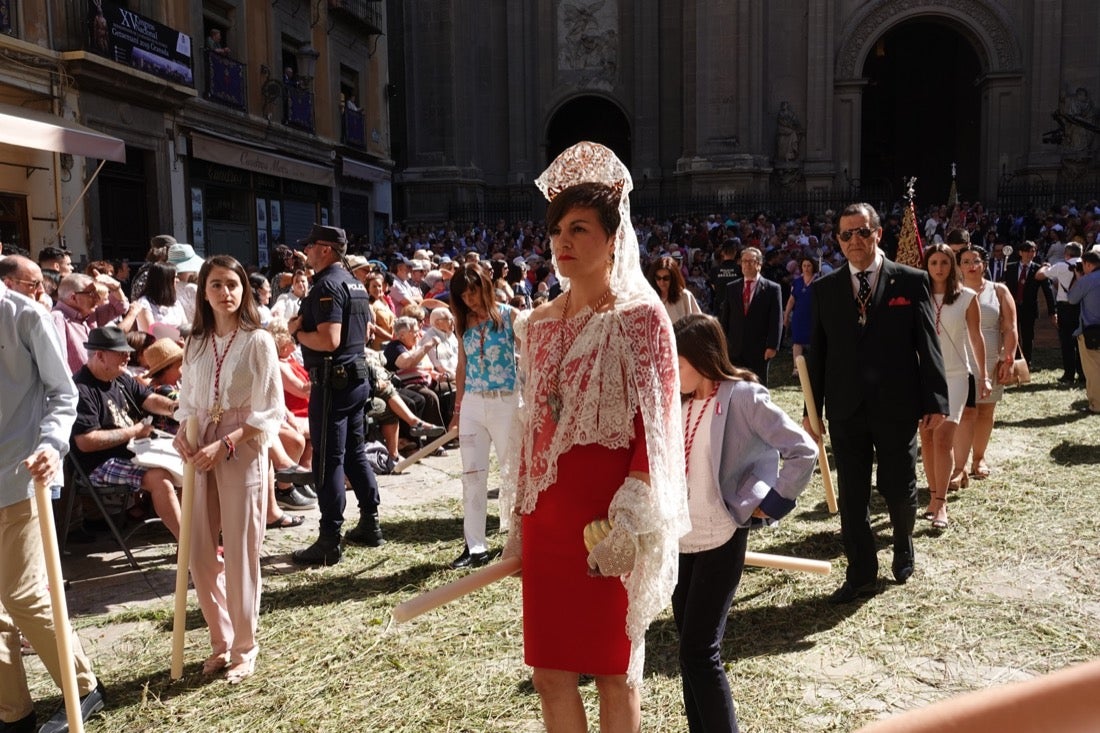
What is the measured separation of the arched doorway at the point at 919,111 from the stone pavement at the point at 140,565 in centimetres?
3192

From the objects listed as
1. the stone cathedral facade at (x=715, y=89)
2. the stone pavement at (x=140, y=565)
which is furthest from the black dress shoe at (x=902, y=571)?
the stone cathedral facade at (x=715, y=89)

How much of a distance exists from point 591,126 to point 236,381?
31416 mm

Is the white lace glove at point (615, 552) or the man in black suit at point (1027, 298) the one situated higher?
the man in black suit at point (1027, 298)

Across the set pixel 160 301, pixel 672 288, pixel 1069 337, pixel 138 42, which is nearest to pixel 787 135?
pixel 1069 337

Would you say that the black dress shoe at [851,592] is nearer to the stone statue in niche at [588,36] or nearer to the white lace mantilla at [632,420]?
the white lace mantilla at [632,420]

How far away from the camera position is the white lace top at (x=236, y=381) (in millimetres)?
4332

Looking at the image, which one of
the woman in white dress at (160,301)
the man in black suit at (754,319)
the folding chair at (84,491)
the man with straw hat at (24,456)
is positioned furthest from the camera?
the man in black suit at (754,319)

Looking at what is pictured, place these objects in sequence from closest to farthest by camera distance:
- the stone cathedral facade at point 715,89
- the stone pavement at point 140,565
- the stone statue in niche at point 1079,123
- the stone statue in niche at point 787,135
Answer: the stone pavement at point 140,565 < the stone statue in niche at point 1079,123 < the stone cathedral facade at point 715,89 < the stone statue in niche at point 787,135

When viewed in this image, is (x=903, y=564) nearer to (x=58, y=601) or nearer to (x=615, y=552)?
(x=615, y=552)

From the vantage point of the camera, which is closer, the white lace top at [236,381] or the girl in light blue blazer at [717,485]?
the girl in light blue blazer at [717,485]

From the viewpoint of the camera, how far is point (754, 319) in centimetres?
869

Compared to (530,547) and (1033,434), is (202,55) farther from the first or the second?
(530,547)

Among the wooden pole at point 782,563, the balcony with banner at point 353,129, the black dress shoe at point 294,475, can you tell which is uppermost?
the balcony with banner at point 353,129

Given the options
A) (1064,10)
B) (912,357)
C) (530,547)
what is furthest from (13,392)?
(1064,10)
